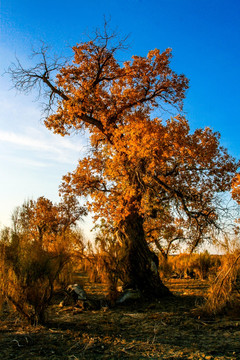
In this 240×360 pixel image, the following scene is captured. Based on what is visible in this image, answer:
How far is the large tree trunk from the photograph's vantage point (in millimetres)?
7883

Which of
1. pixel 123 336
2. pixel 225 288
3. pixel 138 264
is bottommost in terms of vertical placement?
pixel 123 336

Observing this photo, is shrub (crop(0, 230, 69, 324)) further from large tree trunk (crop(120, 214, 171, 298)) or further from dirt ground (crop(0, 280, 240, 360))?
large tree trunk (crop(120, 214, 171, 298))

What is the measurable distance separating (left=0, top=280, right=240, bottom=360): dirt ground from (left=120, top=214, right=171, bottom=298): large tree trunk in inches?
71.0

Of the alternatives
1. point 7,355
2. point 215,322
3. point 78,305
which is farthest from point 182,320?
point 7,355

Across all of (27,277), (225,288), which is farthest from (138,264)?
(27,277)

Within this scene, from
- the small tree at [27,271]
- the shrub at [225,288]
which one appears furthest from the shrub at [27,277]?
the shrub at [225,288]

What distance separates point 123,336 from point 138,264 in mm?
3847

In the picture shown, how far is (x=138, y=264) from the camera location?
26.7 ft

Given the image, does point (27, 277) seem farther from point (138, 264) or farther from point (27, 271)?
point (138, 264)

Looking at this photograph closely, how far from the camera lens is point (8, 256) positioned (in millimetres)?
5250

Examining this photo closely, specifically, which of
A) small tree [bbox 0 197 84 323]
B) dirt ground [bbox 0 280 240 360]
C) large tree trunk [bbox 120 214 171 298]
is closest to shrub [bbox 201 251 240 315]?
dirt ground [bbox 0 280 240 360]

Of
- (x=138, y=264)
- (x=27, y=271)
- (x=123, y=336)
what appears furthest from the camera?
(x=138, y=264)

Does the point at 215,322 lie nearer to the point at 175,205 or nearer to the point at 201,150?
the point at 175,205

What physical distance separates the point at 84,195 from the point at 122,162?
6.90 feet
